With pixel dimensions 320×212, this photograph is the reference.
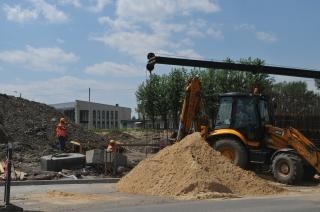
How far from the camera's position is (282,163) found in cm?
1958

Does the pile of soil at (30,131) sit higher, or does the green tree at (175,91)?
the green tree at (175,91)

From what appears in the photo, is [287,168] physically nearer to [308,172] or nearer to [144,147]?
[308,172]

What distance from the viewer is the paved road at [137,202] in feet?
43.5

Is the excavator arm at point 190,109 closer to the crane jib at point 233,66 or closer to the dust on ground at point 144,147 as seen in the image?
the crane jib at point 233,66

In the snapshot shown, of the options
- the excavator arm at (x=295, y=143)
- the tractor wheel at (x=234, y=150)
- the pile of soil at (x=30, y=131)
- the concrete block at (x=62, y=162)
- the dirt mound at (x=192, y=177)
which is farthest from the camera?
the pile of soil at (x=30, y=131)

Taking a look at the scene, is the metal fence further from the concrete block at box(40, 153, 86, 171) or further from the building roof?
the building roof

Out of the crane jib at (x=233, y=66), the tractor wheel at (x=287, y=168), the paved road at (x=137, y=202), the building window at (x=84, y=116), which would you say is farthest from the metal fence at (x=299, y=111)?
the building window at (x=84, y=116)

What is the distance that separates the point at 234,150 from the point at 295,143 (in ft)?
7.16

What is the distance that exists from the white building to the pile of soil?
81.8 metres

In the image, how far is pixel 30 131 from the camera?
32.5m

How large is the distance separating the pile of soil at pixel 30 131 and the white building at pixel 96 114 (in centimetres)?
8182

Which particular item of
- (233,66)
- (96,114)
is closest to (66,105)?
(96,114)

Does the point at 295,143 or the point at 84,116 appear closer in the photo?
the point at 295,143

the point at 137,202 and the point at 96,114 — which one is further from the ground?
the point at 96,114
